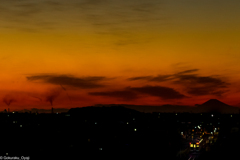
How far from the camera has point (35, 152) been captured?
18338cm

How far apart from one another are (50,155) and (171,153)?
4516cm

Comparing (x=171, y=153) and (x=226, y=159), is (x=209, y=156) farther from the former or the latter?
(x=171, y=153)

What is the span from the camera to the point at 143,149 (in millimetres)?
198375

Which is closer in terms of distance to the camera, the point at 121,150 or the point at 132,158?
the point at 132,158

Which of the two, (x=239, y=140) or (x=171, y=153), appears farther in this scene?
(x=171, y=153)

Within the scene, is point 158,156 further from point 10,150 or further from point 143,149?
point 10,150

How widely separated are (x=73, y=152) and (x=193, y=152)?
45.5 metres

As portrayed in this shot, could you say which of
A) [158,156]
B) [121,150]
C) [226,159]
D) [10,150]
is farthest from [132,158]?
[10,150]

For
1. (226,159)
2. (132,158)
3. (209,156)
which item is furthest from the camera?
(132,158)

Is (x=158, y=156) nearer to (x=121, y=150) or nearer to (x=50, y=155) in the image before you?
(x=121, y=150)

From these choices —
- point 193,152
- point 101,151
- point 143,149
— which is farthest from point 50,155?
point 193,152

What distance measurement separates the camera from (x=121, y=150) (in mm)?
195375

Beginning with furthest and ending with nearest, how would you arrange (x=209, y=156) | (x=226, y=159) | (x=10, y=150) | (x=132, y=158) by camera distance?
(x=10, y=150) < (x=132, y=158) < (x=209, y=156) < (x=226, y=159)

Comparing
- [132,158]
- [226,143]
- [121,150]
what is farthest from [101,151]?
[226,143]
